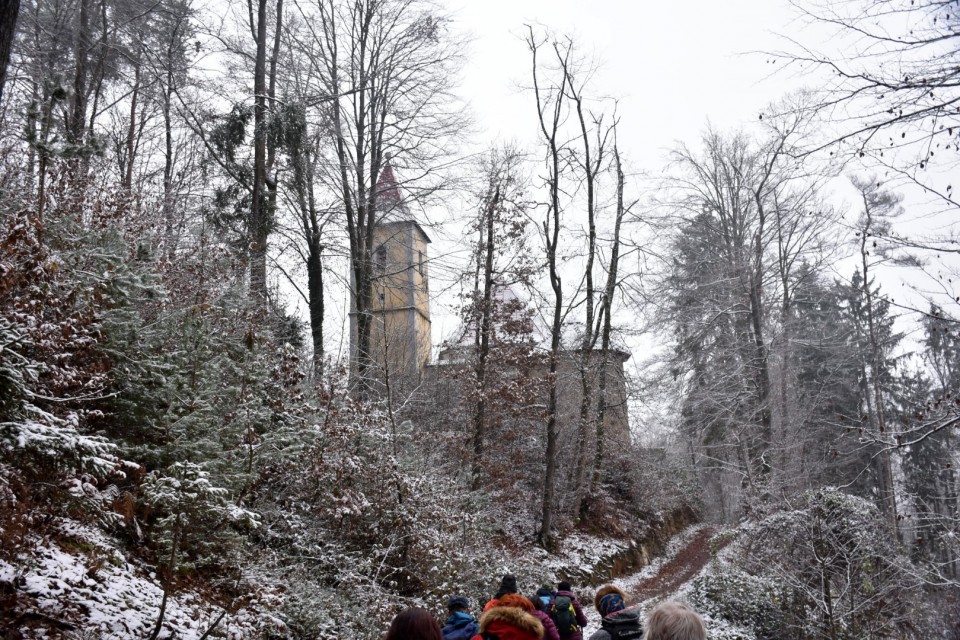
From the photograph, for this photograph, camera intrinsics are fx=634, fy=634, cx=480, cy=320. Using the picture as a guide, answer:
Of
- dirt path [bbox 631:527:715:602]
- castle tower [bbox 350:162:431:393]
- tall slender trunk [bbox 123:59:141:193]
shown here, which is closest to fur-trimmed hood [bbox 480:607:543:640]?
castle tower [bbox 350:162:431:393]

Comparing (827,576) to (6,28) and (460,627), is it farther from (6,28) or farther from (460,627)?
(6,28)

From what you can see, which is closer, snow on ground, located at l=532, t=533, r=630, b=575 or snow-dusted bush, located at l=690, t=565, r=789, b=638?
snow-dusted bush, located at l=690, t=565, r=789, b=638

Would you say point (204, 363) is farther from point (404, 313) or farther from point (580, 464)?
point (404, 313)

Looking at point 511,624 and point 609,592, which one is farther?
point 609,592

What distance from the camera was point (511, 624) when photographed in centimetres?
444

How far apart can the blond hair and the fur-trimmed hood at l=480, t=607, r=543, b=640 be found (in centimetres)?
134

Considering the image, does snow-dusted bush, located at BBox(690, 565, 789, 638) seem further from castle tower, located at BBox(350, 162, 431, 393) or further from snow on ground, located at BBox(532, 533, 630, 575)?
castle tower, located at BBox(350, 162, 431, 393)

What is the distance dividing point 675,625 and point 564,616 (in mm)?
4716

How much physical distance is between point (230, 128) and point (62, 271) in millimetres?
8804

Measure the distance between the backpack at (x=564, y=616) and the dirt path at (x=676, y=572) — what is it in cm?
950

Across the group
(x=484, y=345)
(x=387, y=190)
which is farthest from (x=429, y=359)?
(x=387, y=190)

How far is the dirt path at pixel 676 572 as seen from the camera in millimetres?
17203

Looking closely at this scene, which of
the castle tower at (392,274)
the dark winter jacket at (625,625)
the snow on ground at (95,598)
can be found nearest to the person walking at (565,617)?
the dark winter jacket at (625,625)

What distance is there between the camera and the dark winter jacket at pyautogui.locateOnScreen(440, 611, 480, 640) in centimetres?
550
